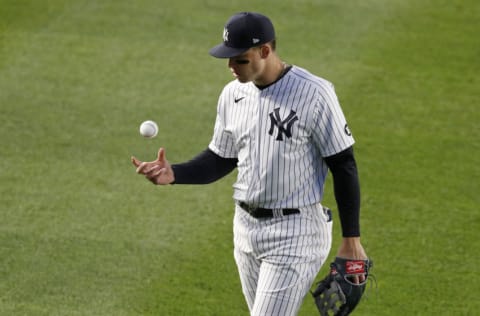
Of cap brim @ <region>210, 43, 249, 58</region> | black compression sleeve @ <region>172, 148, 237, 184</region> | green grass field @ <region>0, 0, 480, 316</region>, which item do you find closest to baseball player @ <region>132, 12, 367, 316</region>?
cap brim @ <region>210, 43, 249, 58</region>

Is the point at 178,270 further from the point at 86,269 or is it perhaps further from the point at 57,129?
the point at 57,129

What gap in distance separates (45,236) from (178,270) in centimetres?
104

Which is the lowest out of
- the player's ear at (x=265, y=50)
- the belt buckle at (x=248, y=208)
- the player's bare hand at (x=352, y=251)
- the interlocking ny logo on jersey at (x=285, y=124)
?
the player's bare hand at (x=352, y=251)

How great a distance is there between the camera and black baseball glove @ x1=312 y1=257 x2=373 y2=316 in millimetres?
5402

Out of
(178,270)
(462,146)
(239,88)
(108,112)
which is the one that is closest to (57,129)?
(108,112)

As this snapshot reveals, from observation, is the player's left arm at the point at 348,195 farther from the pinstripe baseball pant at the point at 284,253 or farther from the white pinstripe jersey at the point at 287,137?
the pinstripe baseball pant at the point at 284,253

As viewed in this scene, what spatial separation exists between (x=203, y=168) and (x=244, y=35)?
32.5 inches

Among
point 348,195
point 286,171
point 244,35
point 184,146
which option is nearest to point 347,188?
point 348,195

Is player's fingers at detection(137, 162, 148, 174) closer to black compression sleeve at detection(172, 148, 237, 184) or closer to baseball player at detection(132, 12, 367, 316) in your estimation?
baseball player at detection(132, 12, 367, 316)

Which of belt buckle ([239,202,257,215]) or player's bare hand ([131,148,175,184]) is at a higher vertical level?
player's bare hand ([131,148,175,184])

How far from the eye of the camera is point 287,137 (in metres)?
5.31

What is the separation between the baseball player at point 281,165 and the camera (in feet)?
17.4

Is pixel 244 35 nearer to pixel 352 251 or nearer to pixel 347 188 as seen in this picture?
pixel 347 188

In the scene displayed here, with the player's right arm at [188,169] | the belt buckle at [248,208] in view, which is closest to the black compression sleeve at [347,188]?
the belt buckle at [248,208]
